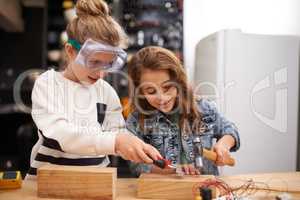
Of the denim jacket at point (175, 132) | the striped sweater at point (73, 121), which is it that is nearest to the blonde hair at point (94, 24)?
the striped sweater at point (73, 121)

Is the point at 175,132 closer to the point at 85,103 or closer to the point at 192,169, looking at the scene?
the point at 192,169

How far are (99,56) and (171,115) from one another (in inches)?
10.6

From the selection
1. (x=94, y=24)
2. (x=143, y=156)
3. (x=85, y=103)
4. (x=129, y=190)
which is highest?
(x=94, y=24)

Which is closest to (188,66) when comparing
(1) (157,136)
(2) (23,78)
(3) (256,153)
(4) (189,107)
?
(4) (189,107)

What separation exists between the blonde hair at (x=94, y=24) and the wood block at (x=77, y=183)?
13.3 inches

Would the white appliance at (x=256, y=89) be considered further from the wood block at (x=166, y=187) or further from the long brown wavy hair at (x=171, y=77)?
the wood block at (x=166, y=187)

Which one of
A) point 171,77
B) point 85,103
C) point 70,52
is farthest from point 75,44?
point 171,77

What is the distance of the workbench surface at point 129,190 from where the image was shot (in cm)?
75

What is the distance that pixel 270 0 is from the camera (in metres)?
0.89

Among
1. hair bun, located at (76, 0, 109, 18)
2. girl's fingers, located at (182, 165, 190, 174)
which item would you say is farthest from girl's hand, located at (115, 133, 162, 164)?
hair bun, located at (76, 0, 109, 18)

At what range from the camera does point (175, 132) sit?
87 centimetres

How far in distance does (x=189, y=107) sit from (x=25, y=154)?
0.51 m

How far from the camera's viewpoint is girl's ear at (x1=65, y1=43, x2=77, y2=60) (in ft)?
2.65

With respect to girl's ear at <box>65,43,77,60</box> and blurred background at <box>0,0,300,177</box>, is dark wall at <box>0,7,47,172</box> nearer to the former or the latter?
blurred background at <box>0,0,300,177</box>
